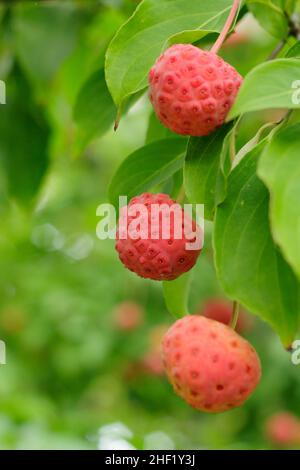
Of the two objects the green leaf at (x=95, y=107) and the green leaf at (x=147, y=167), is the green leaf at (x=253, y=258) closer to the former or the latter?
the green leaf at (x=147, y=167)

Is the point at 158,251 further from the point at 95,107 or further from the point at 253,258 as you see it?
the point at 95,107

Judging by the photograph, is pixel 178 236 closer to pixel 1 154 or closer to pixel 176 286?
pixel 176 286

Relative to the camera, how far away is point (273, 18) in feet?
4.97

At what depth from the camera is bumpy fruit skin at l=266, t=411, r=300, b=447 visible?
13.0 feet

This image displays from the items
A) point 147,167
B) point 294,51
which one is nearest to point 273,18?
point 294,51

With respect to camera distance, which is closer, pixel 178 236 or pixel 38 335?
pixel 178 236

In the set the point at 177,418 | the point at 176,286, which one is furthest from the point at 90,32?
the point at 177,418

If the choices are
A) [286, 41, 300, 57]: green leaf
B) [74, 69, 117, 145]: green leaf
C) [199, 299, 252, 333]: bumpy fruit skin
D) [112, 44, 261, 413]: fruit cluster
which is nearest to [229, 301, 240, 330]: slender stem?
[112, 44, 261, 413]: fruit cluster

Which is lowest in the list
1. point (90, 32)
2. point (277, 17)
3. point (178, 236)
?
point (178, 236)

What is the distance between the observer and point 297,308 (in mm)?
1178

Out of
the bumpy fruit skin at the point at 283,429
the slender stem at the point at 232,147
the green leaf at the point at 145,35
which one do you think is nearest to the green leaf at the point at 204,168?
the slender stem at the point at 232,147

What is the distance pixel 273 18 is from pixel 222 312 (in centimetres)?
231
